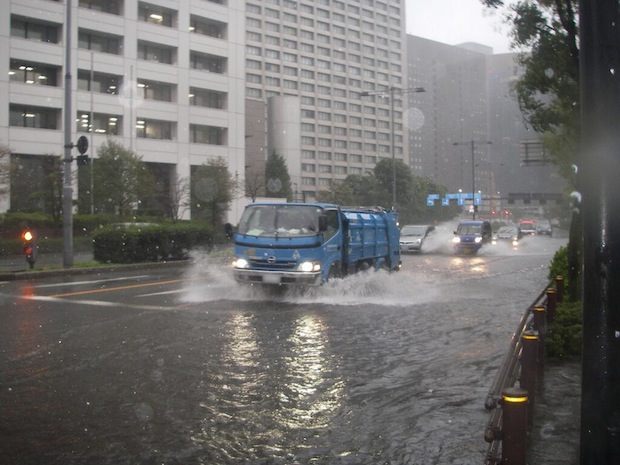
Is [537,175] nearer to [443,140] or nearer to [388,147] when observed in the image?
[443,140]

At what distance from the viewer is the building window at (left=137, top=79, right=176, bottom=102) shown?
49406 mm

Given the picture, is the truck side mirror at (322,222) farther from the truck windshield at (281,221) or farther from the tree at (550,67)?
the tree at (550,67)

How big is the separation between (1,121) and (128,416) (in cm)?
4122

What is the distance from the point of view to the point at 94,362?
7723 mm

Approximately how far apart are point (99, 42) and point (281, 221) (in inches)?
1537

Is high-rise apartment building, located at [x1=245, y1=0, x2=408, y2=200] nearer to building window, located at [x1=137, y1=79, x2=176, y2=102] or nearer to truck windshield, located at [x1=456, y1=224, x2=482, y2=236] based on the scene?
building window, located at [x1=137, y1=79, x2=176, y2=102]

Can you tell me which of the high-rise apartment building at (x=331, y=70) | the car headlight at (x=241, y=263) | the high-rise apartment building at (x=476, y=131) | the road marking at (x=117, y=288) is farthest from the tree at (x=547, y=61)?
the high-rise apartment building at (x=331, y=70)

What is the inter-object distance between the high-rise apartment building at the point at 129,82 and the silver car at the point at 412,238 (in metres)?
19.2

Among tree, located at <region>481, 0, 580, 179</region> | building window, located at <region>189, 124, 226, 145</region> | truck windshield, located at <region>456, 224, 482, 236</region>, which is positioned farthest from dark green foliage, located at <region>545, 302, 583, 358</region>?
building window, located at <region>189, 124, 226, 145</region>

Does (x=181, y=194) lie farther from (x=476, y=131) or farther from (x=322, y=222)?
(x=322, y=222)

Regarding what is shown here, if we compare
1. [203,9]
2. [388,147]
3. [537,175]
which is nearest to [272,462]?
[537,175]

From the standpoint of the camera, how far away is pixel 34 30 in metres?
44.2

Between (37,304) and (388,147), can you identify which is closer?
(37,304)

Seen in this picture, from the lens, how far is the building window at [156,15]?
49938 millimetres
